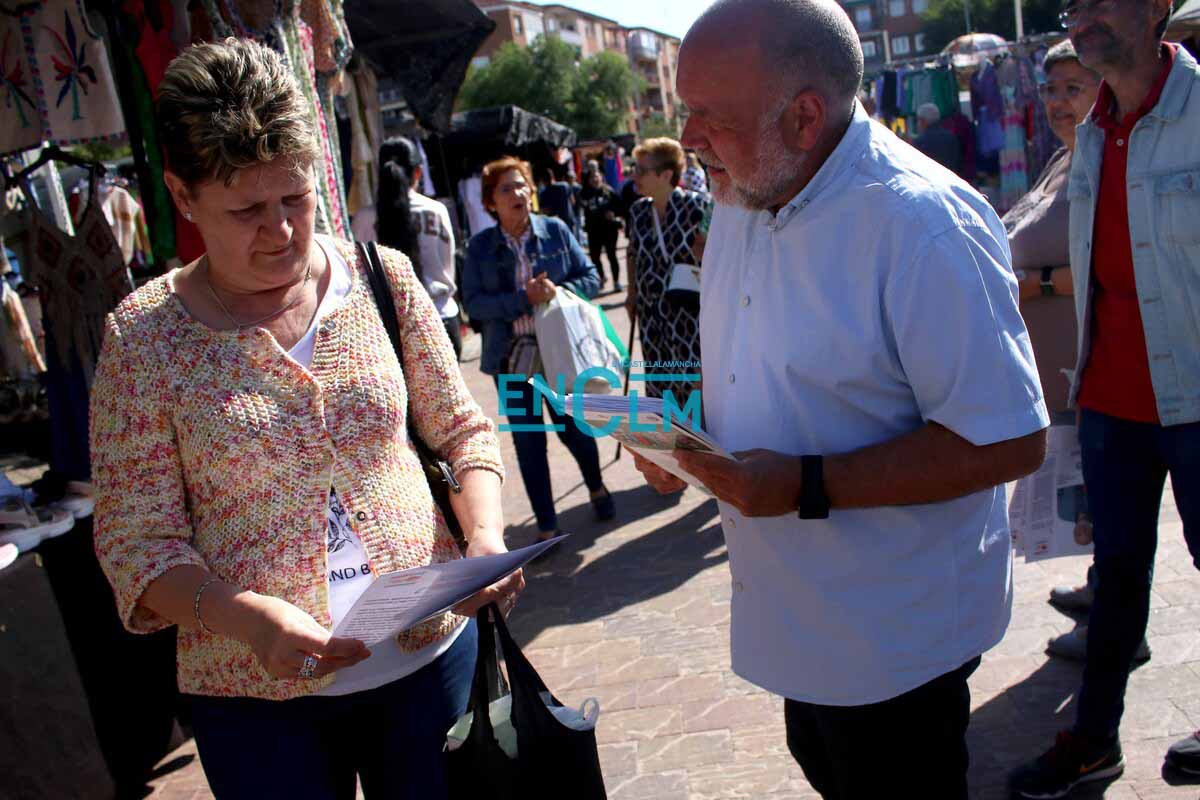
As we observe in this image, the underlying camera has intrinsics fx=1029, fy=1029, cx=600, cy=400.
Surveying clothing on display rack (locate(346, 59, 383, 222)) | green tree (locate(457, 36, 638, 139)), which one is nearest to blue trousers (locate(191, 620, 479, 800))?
clothing on display rack (locate(346, 59, 383, 222))

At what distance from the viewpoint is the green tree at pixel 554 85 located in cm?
8388

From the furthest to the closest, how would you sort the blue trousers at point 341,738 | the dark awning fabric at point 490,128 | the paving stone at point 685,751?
the dark awning fabric at point 490,128 < the paving stone at point 685,751 < the blue trousers at point 341,738

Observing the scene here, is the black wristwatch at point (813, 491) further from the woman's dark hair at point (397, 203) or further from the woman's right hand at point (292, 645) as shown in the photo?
the woman's dark hair at point (397, 203)

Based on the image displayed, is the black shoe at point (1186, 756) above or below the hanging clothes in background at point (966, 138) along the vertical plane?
below

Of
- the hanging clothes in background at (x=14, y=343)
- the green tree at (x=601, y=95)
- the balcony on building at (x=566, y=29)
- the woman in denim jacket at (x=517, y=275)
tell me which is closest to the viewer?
the woman in denim jacket at (x=517, y=275)

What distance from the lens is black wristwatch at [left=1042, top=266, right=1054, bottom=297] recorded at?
361 cm

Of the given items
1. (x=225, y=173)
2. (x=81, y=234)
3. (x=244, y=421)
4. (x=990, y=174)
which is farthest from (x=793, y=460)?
(x=990, y=174)

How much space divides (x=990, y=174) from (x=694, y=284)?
1148 centimetres

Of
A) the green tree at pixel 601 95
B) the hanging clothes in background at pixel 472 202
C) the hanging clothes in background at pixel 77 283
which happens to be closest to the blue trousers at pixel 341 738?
the hanging clothes in background at pixel 77 283

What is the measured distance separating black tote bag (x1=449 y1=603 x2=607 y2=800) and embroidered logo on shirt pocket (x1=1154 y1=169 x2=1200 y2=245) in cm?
198

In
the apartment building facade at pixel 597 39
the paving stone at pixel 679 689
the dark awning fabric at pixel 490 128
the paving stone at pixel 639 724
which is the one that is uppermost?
the apartment building facade at pixel 597 39

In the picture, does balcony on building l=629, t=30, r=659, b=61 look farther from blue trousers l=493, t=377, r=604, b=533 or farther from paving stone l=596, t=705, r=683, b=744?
paving stone l=596, t=705, r=683, b=744

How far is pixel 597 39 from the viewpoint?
109 meters

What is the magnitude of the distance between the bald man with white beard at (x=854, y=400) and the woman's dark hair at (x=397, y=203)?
474 cm
